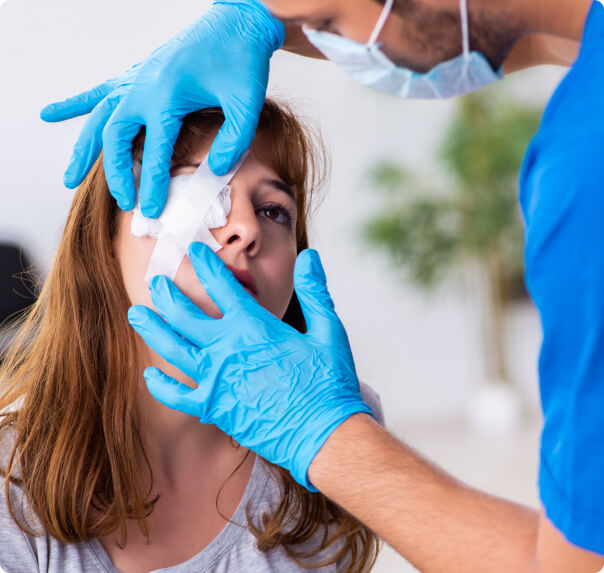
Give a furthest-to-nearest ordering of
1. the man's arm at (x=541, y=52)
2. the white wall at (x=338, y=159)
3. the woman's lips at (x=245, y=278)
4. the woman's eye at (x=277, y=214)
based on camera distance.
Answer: the white wall at (x=338, y=159)
the woman's eye at (x=277, y=214)
the woman's lips at (x=245, y=278)
the man's arm at (x=541, y=52)

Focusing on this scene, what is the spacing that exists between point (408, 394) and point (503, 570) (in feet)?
12.0

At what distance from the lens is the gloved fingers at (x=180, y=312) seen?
1066 millimetres

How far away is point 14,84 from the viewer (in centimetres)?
292

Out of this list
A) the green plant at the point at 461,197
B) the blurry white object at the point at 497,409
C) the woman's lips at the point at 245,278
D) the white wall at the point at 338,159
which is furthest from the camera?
the blurry white object at the point at 497,409

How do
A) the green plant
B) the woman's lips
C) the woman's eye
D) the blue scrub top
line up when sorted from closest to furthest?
the blue scrub top → the woman's lips → the woman's eye → the green plant

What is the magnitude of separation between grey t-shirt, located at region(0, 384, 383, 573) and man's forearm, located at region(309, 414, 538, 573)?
0.39 meters

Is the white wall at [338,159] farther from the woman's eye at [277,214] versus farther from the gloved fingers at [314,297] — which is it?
the gloved fingers at [314,297]

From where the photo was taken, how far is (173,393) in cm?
105

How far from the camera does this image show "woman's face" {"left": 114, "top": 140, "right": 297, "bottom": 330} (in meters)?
1.16

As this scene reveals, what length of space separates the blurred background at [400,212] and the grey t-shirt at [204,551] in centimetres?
164

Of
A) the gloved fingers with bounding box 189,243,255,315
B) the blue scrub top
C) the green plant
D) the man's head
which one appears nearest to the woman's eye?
the gloved fingers with bounding box 189,243,255,315

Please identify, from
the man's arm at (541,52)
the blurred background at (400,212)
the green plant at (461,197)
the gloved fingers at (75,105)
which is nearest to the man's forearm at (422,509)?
the man's arm at (541,52)

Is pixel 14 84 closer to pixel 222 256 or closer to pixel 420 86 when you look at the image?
pixel 222 256

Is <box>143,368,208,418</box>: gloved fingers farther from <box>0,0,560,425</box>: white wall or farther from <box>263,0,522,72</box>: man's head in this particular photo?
<box>0,0,560,425</box>: white wall
